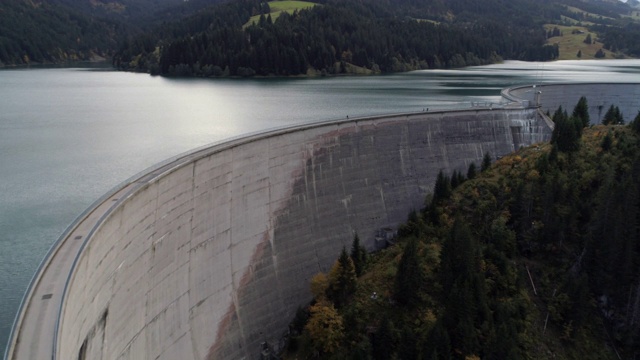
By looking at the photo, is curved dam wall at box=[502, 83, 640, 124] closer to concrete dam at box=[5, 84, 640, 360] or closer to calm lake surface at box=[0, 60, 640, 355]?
calm lake surface at box=[0, 60, 640, 355]

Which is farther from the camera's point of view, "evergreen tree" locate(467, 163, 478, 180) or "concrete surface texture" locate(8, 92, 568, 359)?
"evergreen tree" locate(467, 163, 478, 180)

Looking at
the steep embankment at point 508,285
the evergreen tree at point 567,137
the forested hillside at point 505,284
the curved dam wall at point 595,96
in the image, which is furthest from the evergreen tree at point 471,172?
the curved dam wall at point 595,96

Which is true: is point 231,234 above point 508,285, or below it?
above

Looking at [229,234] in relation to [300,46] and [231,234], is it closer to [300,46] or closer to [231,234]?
[231,234]

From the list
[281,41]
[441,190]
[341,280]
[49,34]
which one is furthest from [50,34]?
[341,280]

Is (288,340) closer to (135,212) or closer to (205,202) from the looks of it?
(205,202)

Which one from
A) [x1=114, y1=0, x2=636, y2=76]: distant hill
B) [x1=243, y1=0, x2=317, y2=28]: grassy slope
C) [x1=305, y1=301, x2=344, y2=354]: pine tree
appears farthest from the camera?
[x1=243, y1=0, x2=317, y2=28]: grassy slope

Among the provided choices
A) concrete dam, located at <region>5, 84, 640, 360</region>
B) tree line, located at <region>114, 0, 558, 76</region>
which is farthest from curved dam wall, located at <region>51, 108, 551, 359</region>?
tree line, located at <region>114, 0, 558, 76</region>
